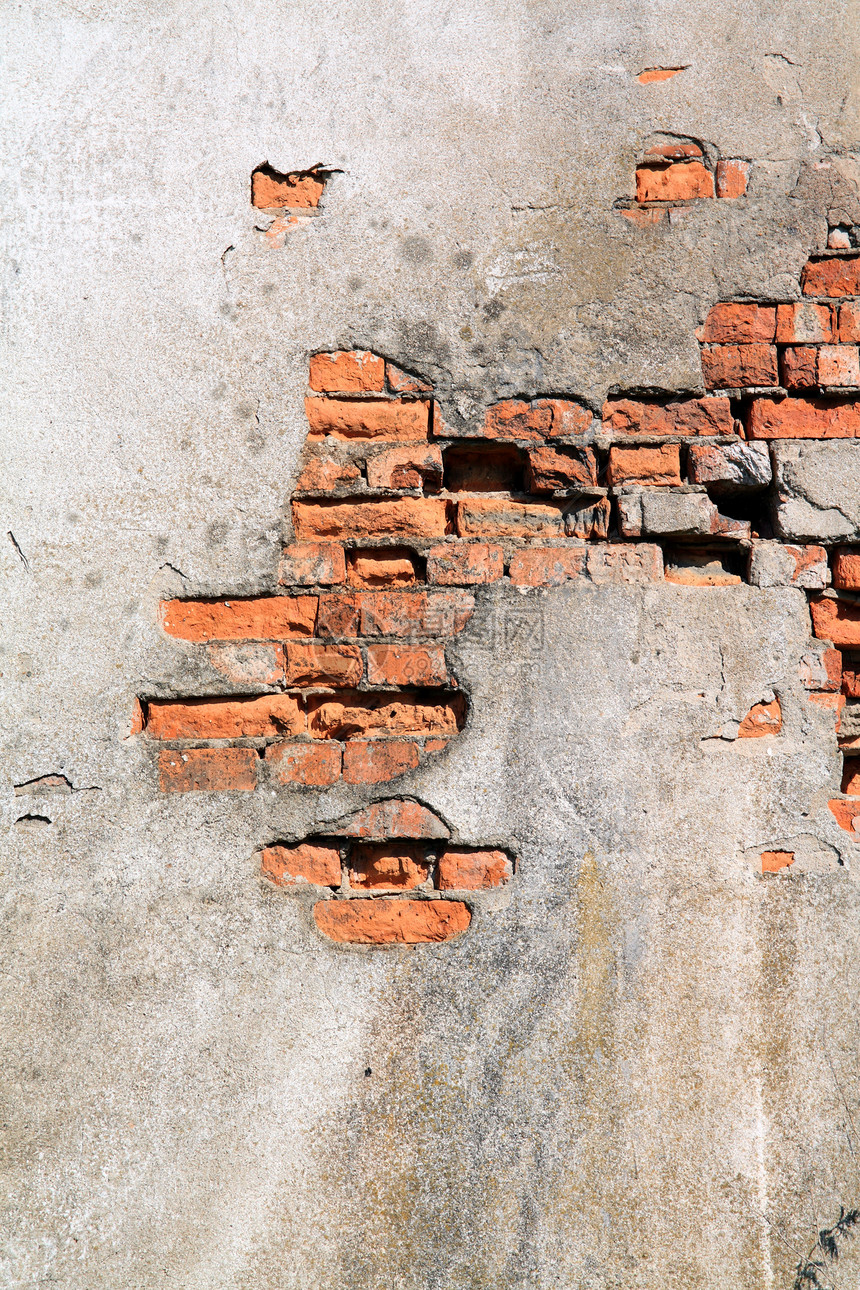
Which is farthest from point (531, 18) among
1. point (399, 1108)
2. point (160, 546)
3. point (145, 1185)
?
point (145, 1185)

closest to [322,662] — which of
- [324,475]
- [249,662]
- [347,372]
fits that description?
[249,662]

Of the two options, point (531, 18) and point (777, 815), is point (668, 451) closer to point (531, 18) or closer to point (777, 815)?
point (777, 815)

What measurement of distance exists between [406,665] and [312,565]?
273mm

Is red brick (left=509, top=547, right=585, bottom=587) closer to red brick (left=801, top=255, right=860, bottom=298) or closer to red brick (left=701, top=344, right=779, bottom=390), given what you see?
red brick (left=701, top=344, right=779, bottom=390)

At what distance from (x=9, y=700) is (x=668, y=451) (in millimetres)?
1392

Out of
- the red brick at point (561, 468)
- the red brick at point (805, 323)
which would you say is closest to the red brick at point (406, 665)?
the red brick at point (561, 468)

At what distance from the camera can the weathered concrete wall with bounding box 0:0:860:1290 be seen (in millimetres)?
1342

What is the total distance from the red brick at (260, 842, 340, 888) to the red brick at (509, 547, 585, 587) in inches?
25.3

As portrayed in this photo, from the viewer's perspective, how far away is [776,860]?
1439 millimetres

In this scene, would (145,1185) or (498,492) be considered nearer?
(145,1185)

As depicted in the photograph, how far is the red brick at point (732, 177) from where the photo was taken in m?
1.54

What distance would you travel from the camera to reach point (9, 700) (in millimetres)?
1464

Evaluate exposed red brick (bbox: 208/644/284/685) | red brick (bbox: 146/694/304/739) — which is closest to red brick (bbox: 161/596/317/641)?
→ exposed red brick (bbox: 208/644/284/685)

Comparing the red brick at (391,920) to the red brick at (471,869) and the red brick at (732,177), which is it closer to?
the red brick at (471,869)
